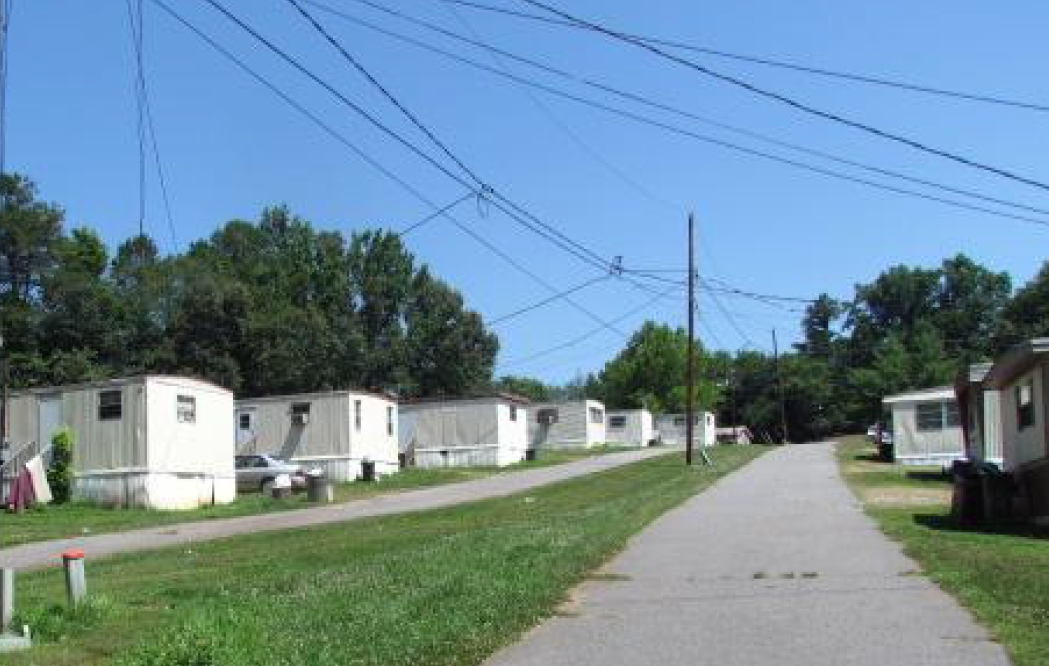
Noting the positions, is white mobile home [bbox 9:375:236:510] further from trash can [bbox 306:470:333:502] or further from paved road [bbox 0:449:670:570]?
paved road [bbox 0:449:670:570]

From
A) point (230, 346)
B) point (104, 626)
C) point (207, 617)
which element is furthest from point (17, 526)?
point (230, 346)

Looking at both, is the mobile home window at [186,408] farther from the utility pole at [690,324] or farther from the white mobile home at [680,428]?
the white mobile home at [680,428]

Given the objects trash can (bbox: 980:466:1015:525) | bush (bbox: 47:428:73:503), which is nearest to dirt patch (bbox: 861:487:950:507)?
trash can (bbox: 980:466:1015:525)

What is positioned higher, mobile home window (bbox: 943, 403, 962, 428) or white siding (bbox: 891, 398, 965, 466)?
mobile home window (bbox: 943, 403, 962, 428)

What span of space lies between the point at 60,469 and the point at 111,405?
2.06 meters

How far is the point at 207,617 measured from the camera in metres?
9.85

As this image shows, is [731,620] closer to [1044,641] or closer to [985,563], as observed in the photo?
[1044,641]

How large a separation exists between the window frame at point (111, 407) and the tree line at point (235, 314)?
35200mm

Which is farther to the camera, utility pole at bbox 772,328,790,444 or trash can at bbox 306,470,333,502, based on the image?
utility pole at bbox 772,328,790,444

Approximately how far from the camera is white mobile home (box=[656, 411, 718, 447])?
7994 cm

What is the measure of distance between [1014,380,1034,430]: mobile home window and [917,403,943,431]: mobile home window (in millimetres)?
19689

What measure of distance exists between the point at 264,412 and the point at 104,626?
112 ft

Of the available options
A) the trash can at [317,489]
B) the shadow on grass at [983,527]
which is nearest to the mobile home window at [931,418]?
the trash can at [317,489]

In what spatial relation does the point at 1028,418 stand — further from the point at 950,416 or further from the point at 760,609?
the point at 950,416
